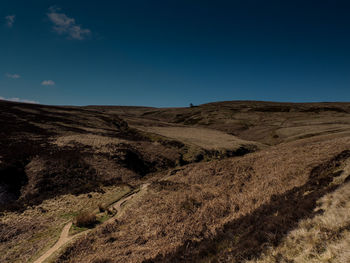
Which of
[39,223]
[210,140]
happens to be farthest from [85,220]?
[210,140]

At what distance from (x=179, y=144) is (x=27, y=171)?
1274 inches

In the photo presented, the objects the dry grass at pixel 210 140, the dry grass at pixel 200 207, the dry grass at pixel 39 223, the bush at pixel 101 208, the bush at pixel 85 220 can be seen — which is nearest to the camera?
the dry grass at pixel 200 207

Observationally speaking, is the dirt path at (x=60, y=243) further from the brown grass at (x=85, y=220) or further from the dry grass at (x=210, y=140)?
the dry grass at (x=210, y=140)

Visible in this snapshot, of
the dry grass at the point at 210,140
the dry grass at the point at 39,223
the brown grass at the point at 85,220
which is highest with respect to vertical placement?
the dry grass at the point at 210,140

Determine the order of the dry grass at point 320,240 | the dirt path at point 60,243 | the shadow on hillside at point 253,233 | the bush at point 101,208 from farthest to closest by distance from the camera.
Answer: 1. the bush at point 101,208
2. the dirt path at point 60,243
3. the shadow on hillside at point 253,233
4. the dry grass at point 320,240

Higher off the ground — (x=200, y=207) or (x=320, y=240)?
(x=320, y=240)

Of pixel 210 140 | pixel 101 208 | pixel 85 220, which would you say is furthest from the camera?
pixel 210 140

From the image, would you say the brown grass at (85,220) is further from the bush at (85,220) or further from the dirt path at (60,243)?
the dirt path at (60,243)

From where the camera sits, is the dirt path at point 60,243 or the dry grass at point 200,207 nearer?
the dry grass at point 200,207

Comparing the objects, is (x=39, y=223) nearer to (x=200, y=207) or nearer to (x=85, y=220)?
(x=85, y=220)

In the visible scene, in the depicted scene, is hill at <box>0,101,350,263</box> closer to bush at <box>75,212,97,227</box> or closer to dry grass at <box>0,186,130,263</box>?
dry grass at <box>0,186,130,263</box>

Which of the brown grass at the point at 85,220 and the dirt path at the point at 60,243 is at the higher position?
the brown grass at the point at 85,220

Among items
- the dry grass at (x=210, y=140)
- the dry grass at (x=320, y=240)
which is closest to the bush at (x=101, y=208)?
the dry grass at (x=320, y=240)

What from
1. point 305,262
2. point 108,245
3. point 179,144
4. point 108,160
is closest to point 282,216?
point 305,262
